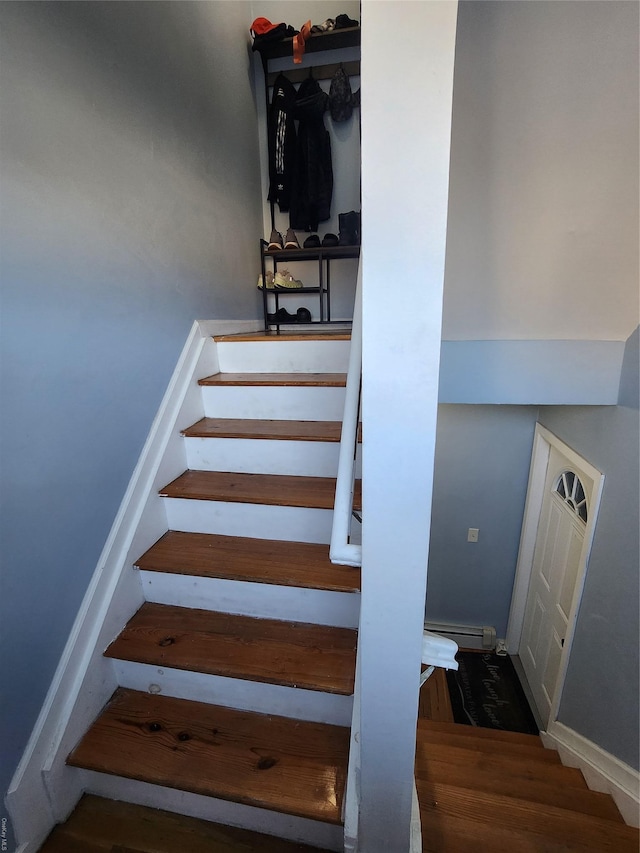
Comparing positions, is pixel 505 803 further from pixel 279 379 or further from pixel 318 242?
pixel 318 242

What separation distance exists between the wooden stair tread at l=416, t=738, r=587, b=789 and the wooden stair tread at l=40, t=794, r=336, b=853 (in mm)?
787

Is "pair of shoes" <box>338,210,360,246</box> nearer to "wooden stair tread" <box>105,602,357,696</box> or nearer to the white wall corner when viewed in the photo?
the white wall corner

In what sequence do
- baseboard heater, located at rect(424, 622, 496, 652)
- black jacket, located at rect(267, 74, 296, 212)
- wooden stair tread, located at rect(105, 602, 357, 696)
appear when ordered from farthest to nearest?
1. baseboard heater, located at rect(424, 622, 496, 652)
2. black jacket, located at rect(267, 74, 296, 212)
3. wooden stair tread, located at rect(105, 602, 357, 696)

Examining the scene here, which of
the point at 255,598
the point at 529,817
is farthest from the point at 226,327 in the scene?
the point at 529,817

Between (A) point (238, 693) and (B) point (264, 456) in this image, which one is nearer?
(A) point (238, 693)

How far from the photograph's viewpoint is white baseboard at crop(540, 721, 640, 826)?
1463 mm

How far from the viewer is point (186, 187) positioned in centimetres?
170

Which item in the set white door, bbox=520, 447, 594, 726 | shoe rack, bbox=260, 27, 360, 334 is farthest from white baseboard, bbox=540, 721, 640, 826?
shoe rack, bbox=260, 27, 360, 334

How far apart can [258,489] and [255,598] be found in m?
0.37

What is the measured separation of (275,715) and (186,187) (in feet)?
6.77

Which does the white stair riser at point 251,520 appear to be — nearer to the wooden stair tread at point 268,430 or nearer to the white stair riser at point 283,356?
the wooden stair tread at point 268,430

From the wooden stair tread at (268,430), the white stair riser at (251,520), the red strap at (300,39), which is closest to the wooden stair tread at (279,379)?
the wooden stair tread at (268,430)

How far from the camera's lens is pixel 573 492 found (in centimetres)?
229

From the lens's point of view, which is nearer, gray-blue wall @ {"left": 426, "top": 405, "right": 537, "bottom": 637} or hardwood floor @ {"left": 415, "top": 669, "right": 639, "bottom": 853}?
hardwood floor @ {"left": 415, "top": 669, "right": 639, "bottom": 853}
